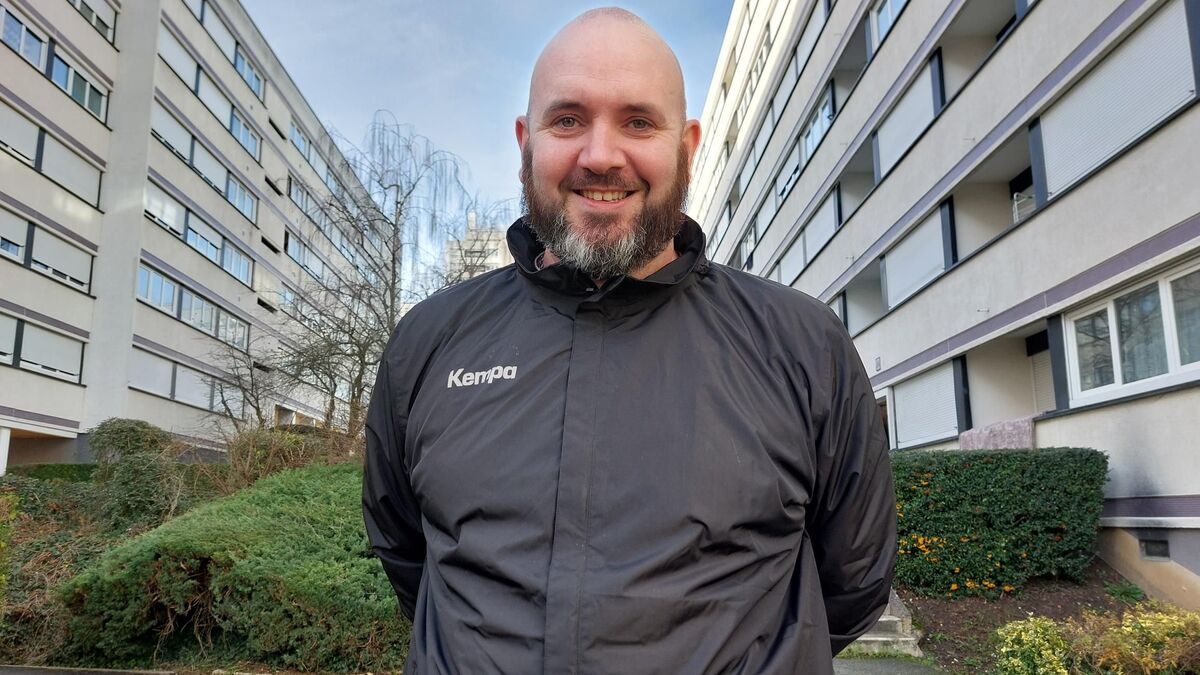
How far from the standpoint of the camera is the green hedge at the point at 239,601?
20.1 ft

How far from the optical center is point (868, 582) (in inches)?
74.7

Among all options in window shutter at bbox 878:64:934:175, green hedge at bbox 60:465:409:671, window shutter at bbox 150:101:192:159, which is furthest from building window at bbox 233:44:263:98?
green hedge at bbox 60:465:409:671

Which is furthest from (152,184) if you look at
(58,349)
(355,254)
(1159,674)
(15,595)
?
(1159,674)

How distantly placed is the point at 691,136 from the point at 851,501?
35.0 inches

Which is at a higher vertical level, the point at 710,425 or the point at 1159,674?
the point at 710,425

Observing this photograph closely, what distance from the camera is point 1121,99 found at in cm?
1052

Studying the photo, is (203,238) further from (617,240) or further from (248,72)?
(617,240)

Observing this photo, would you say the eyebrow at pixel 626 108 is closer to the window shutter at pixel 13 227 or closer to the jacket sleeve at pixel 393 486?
the jacket sleeve at pixel 393 486

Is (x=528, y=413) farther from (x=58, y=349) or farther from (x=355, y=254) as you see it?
(x=58, y=349)

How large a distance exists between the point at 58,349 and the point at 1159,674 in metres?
28.6

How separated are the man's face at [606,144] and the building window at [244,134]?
4062 cm

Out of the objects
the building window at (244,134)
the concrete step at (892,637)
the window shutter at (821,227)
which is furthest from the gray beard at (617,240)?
the building window at (244,134)

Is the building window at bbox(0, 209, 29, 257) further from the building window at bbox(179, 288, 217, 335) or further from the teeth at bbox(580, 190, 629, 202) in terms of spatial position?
the teeth at bbox(580, 190, 629, 202)

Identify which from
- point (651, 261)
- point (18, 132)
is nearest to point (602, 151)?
point (651, 261)
